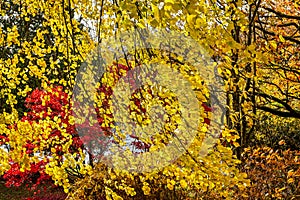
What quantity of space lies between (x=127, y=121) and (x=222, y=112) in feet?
5.61

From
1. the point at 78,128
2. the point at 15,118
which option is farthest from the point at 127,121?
the point at 78,128

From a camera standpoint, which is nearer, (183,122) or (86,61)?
(183,122)

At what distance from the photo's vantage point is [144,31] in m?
2.26

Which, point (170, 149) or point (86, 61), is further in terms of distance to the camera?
point (86, 61)

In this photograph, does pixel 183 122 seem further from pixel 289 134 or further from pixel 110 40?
pixel 289 134

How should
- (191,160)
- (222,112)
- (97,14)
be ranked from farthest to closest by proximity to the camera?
(222,112), (97,14), (191,160)

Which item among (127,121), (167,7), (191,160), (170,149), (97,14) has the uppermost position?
(97,14)

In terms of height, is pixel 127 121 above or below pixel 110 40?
below

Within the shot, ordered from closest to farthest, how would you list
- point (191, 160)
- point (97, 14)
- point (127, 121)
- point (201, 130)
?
point (191, 160), point (201, 130), point (127, 121), point (97, 14)

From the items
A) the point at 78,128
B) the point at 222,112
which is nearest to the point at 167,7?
the point at 222,112

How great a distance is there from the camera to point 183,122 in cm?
246

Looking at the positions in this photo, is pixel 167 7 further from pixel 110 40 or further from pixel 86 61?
pixel 86 61

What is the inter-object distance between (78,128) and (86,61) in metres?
3.16

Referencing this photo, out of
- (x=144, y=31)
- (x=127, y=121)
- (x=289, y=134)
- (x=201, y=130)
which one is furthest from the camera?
(x=289, y=134)
